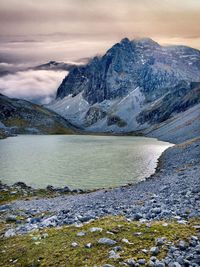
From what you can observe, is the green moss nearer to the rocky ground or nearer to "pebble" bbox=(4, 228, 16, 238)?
the rocky ground

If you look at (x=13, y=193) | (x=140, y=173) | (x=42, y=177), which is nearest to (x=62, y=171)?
(x=42, y=177)

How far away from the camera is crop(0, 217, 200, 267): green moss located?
20.3m

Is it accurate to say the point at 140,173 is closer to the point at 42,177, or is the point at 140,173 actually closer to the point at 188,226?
the point at 42,177

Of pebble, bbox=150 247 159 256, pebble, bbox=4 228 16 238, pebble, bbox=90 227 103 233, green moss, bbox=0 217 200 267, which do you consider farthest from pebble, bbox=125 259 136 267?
pebble, bbox=4 228 16 238

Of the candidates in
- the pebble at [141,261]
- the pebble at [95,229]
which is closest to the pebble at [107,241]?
the pebble at [95,229]

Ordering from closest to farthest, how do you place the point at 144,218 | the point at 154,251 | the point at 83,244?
1. the point at 154,251
2. the point at 83,244
3. the point at 144,218

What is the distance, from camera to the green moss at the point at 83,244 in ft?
66.6

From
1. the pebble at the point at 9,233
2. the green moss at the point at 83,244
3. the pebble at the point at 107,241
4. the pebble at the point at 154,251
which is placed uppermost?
the pebble at the point at 154,251

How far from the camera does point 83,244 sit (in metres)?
22.4

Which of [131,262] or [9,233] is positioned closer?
[131,262]

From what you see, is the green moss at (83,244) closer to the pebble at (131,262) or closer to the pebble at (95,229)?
the pebble at (95,229)

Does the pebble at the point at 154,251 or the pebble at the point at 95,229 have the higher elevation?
the pebble at the point at 154,251

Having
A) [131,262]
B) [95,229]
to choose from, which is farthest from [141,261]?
[95,229]

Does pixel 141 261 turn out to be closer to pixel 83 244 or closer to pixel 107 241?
pixel 107 241
